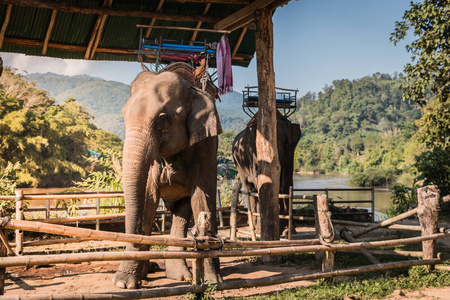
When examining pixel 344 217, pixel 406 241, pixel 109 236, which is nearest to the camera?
pixel 109 236

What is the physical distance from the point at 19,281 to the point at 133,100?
2.42 m

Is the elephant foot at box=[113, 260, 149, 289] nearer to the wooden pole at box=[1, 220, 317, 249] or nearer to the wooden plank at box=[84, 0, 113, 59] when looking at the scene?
the wooden pole at box=[1, 220, 317, 249]


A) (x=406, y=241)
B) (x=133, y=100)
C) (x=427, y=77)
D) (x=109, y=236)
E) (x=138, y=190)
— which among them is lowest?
(x=406, y=241)

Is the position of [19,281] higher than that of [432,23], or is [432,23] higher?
[432,23]

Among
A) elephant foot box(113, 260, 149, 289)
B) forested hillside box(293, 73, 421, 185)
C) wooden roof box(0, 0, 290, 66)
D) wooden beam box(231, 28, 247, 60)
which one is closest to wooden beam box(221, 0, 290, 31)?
wooden roof box(0, 0, 290, 66)

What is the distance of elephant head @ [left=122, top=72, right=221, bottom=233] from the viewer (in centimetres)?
426

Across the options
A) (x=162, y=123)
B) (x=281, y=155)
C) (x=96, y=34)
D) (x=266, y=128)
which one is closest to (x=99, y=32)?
(x=96, y=34)

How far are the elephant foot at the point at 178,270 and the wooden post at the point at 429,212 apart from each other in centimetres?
294

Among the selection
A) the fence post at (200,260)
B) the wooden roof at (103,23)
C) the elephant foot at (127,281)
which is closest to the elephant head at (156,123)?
the fence post at (200,260)


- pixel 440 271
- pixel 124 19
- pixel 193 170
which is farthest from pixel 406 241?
pixel 124 19

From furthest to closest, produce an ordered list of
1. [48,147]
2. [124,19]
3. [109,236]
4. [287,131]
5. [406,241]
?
1. [48,147]
2. [287,131]
3. [124,19]
4. [406,241]
5. [109,236]

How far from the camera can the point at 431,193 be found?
5.56 meters

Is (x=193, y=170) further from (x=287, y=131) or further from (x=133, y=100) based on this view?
(x=287, y=131)

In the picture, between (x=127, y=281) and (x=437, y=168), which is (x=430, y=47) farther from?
(x=127, y=281)
